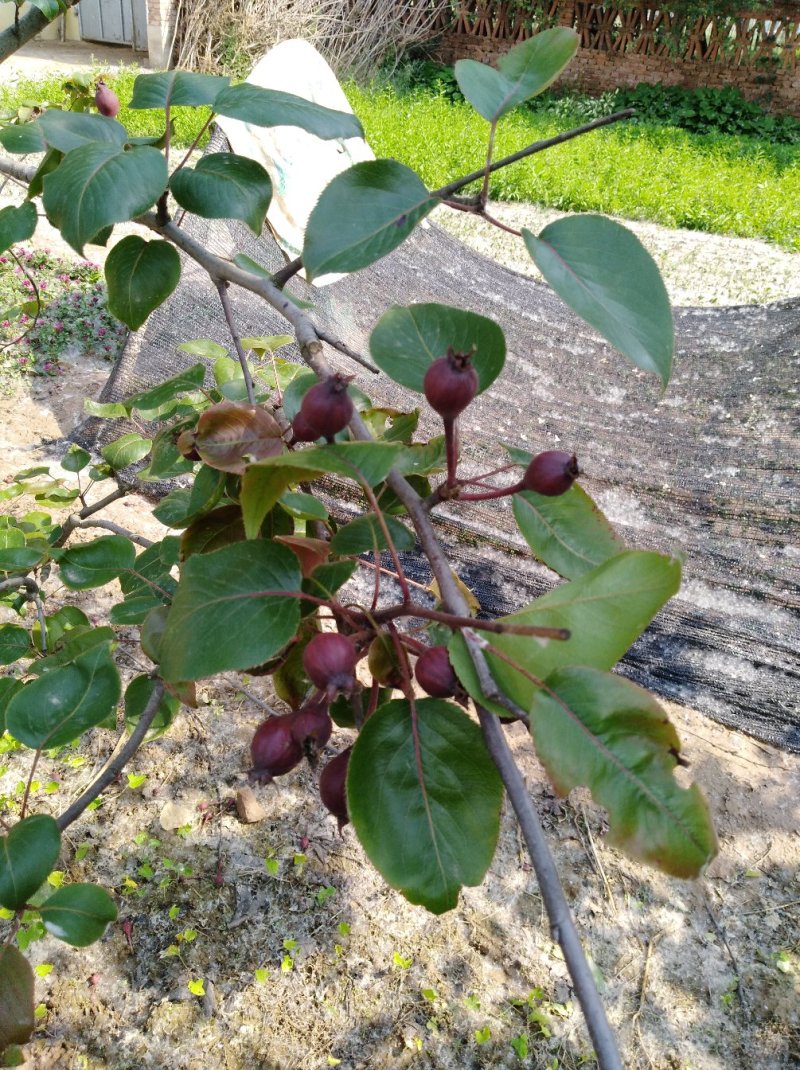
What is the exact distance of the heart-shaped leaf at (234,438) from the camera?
59 cm

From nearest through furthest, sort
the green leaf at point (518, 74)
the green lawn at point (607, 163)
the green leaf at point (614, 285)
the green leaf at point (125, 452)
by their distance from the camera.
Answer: the green leaf at point (614, 285) < the green leaf at point (518, 74) < the green leaf at point (125, 452) < the green lawn at point (607, 163)

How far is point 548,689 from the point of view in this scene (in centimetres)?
38

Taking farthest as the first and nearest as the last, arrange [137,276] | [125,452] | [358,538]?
1. [125,452]
2. [137,276]
3. [358,538]

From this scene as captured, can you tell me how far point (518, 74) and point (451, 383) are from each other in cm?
29

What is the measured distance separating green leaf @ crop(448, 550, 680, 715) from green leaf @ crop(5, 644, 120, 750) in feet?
1.32

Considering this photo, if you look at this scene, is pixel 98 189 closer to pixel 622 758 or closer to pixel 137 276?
pixel 137 276

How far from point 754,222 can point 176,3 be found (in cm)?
565

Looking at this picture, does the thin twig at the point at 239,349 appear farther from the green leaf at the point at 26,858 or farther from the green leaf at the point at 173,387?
the green leaf at the point at 26,858

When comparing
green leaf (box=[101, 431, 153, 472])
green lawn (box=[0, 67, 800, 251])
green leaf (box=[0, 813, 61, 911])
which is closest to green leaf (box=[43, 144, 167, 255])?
green leaf (box=[0, 813, 61, 911])

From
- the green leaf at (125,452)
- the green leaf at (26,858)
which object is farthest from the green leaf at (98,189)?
the green leaf at (125,452)

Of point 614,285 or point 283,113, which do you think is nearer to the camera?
point 614,285

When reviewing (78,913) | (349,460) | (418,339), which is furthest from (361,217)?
(78,913)

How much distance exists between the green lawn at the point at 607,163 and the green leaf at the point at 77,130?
4.81 metres

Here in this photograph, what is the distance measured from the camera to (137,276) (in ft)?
2.35
